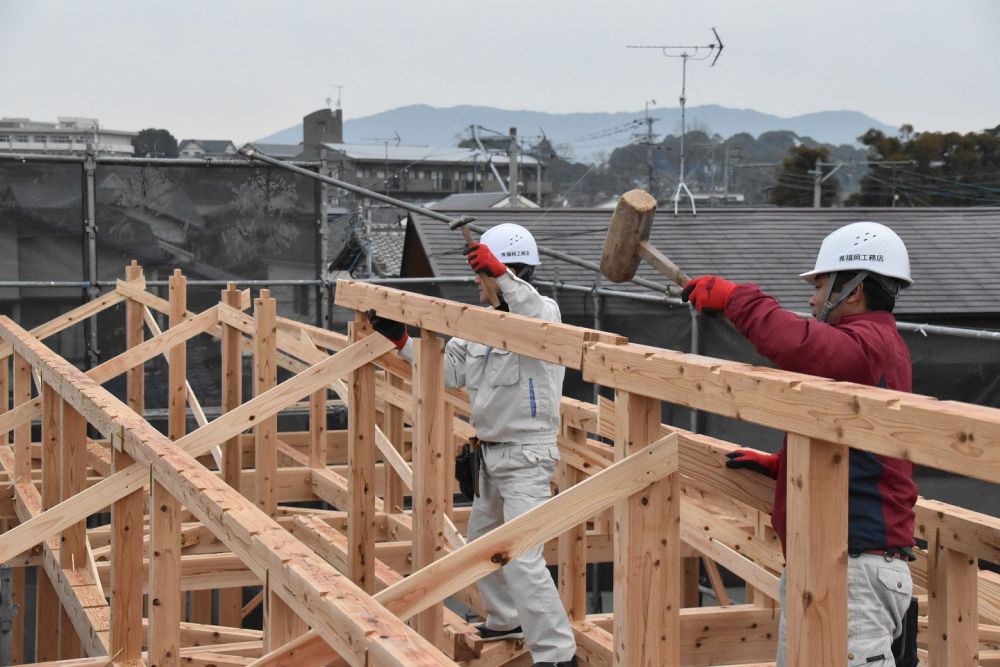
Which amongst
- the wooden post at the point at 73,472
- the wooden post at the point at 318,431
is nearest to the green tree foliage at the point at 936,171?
the wooden post at the point at 318,431

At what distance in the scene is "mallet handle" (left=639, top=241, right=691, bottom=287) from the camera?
13.8 ft

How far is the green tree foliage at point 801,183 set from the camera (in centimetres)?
4362

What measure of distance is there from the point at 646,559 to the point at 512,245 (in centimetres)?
263

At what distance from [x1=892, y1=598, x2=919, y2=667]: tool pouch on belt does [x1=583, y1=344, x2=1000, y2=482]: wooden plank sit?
1154mm

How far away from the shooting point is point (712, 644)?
609cm

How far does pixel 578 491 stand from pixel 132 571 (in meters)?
2.46

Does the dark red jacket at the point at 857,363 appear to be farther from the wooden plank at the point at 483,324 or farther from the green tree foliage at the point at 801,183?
the green tree foliage at the point at 801,183

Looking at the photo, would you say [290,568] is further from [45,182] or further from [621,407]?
[45,182]

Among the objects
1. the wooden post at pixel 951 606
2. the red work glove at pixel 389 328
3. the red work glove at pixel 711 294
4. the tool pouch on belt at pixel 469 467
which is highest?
the red work glove at pixel 711 294

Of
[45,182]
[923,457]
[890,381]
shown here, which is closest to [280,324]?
[45,182]

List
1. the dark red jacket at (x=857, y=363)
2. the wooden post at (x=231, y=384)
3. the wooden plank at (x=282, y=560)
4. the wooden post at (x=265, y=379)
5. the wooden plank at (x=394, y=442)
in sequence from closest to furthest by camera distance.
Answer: the wooden plank at (x=282, y=560)
the dark red jacket at (x=857, y=363)
the wooden plank at (x=394, y=442)
the wooden post at (x=265, y=379)
the wooden post at (x=231, y=384)

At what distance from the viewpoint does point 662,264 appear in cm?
443

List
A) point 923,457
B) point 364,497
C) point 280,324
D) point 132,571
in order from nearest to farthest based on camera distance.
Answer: point 923,457
point 132,571
point 364,497
point 280,324

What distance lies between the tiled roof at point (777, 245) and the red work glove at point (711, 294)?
936 cm
